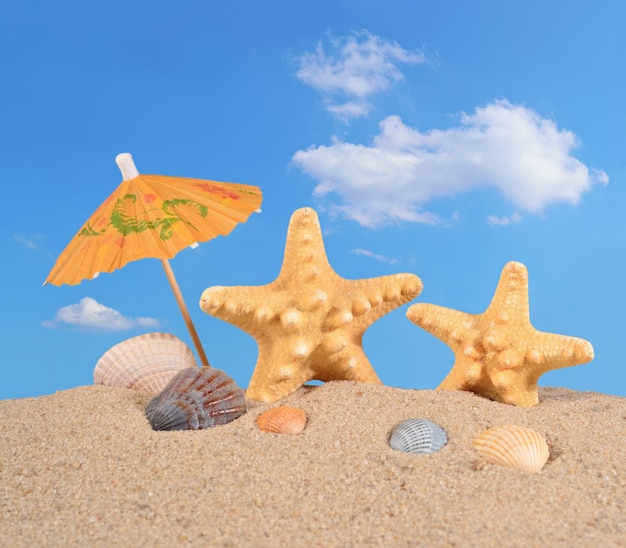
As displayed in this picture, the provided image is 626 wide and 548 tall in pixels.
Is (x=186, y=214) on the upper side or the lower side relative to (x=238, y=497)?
upper

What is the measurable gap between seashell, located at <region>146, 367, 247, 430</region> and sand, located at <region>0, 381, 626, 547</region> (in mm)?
132

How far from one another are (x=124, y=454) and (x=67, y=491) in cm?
38

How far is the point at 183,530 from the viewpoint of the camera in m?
3.07

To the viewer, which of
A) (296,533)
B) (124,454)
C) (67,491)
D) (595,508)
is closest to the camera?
(296,533)

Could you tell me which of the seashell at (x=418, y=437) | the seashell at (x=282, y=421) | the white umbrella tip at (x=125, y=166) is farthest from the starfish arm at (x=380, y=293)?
the white umbrella tip at (x=125, y=166)

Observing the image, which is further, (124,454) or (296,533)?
(124,454)

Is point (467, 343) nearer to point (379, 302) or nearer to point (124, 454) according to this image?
point (379, 302)

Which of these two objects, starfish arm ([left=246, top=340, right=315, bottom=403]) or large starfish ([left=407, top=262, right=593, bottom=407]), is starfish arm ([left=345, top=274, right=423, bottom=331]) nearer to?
large starfish ([left=407, top=262, right=593, bottom=407])

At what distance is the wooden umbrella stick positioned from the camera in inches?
211

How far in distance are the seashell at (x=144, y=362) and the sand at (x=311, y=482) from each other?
67cm

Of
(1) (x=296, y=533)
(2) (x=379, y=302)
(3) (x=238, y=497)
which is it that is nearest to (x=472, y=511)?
(1) (x=296, y=533)

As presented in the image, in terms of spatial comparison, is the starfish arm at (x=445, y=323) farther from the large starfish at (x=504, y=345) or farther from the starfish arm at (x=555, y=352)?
the starfish arm at (x=555, y=352)

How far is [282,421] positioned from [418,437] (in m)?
0.85

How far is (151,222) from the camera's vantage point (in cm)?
491
